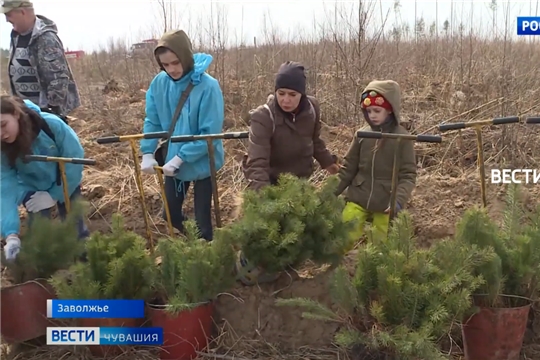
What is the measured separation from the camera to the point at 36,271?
2.70m

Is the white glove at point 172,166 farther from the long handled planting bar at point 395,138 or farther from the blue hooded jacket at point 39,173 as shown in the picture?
the long handled planting bar at point 395,138

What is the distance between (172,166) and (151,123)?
0.49 m

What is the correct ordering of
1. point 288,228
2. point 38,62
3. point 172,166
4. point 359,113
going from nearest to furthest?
point 288,228 → point 172,166 → point 38,62 → point 359,113

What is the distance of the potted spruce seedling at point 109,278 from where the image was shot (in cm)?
248

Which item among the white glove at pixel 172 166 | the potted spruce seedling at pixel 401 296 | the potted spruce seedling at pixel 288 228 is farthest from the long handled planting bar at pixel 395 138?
the white glove at pixel 172 166

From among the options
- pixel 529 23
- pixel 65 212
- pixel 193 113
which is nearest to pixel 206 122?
pixel 193 113

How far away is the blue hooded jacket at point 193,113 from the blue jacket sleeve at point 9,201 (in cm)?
74

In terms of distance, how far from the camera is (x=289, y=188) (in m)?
2.50

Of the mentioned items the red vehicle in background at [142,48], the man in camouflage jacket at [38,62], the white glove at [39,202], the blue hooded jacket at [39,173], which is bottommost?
the white glove at [39,202]

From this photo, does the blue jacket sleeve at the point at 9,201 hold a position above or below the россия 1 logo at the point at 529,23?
below

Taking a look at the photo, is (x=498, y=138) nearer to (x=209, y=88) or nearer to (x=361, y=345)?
(x=209, y=88)

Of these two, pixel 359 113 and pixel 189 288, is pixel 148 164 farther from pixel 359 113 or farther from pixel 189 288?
pixel 359 113

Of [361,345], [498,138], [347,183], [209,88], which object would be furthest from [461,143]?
[361,345]

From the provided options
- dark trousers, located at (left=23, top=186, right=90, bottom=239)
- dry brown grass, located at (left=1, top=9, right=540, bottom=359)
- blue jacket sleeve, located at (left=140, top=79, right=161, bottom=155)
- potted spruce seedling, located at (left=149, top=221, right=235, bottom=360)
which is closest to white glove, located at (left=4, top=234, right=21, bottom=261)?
dark trousers, located at (left=23, top=186, right=90, bottom=239)
